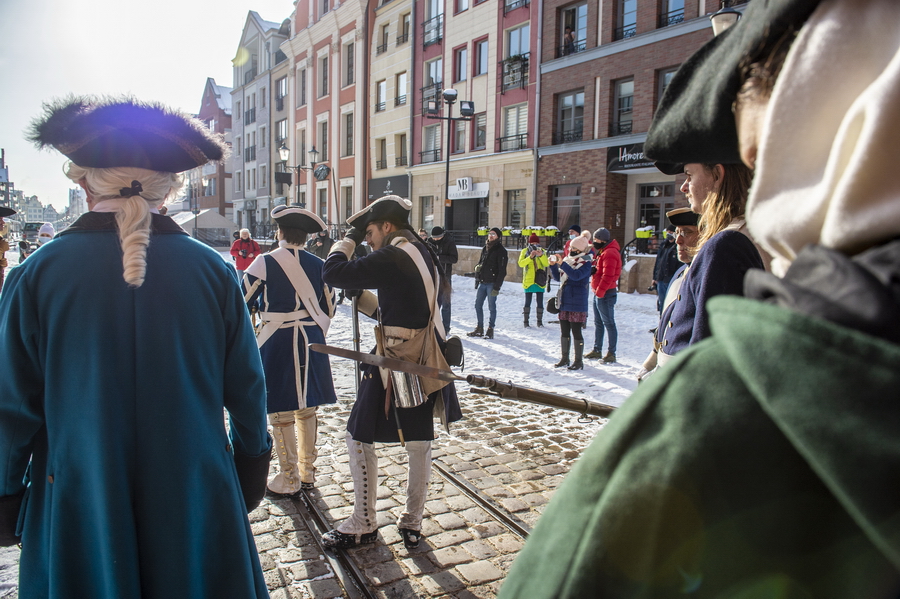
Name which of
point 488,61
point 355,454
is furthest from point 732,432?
point 488,61

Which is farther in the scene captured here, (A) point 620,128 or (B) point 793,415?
(A) point 620,128

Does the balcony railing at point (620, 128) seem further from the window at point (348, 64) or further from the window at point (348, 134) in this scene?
the window at point (348, 64)

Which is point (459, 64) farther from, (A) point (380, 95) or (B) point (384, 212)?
(B) point (384, 212)

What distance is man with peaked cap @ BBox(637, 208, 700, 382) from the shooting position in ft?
9.20

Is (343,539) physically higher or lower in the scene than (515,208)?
lower

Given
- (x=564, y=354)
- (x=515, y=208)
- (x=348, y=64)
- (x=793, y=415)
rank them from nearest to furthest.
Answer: (x=793, y=415) → (x=564, y=354) → (x=515, y=208) → (x=348, y=64)

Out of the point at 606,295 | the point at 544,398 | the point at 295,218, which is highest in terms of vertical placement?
the point at 295,218

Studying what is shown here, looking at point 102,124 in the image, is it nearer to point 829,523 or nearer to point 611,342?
point 829,523

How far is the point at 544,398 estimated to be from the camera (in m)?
2.20

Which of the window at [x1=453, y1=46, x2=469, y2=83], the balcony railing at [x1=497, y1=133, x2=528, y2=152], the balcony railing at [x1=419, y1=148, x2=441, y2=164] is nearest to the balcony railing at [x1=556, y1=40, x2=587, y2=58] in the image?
the balcony railing at [x1=497, y1=133, x2=528, y2=152]

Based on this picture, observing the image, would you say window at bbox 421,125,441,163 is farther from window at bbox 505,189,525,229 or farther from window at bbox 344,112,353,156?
window at bbox 344,112,353,156

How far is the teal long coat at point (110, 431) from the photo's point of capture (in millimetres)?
Answer: 1757

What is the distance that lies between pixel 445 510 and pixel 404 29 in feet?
98.5

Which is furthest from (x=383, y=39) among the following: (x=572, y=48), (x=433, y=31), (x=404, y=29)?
(x=572, y=48)
